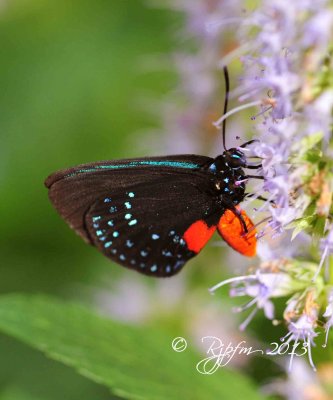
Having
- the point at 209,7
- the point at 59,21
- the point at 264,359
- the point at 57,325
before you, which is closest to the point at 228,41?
the point at 209,7

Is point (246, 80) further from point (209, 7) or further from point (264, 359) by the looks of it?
point (209, 7)

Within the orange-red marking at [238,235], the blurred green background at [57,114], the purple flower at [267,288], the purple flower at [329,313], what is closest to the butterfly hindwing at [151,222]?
the orange-red marking at [238,235]

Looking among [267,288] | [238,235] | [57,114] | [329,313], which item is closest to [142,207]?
[238,235]

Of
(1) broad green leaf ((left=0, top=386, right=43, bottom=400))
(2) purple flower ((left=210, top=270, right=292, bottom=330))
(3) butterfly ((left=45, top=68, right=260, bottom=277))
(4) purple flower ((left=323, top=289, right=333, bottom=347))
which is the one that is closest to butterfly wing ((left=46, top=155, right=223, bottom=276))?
(3) butterfly ((left=45, top=68, right=260, bottom=277))

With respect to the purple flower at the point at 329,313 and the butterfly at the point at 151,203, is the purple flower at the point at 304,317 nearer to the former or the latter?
the purple flower at the point at 329,313

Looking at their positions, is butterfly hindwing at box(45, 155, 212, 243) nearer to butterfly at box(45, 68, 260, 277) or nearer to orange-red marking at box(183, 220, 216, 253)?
butterfly at box(45, 68, 260, 277)

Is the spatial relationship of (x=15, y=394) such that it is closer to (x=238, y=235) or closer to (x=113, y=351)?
(x=113, y=351)

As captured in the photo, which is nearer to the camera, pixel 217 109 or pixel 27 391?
pixel 27 391
